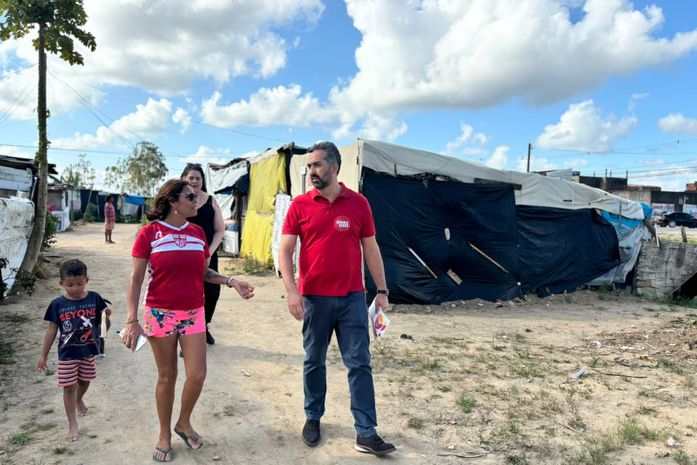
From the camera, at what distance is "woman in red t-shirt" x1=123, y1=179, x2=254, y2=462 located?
283 cm

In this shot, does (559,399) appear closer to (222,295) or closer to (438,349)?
(438,349)

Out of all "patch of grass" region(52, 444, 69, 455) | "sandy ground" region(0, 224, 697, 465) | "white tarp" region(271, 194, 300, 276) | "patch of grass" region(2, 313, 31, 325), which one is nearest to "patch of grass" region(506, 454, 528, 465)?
"sandy ground" region(0, 224, 697, 465)

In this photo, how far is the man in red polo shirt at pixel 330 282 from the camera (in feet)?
10.2

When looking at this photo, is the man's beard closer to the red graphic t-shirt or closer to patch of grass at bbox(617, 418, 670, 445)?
the red graphic t-shirt

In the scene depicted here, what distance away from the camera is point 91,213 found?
107 ft

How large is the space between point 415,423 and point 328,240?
167 cm

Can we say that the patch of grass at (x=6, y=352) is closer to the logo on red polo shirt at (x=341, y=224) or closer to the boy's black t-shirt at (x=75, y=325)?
the boy's black t-shirt at (x=75, y=325)

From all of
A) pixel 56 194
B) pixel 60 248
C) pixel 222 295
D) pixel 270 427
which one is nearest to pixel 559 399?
pixel 270 427

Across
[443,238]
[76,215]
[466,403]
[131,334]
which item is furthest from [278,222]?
[76,215]

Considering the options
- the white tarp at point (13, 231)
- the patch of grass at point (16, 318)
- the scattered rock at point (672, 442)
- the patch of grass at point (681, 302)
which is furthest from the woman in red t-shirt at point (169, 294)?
the patch of grass at point (681, 302)

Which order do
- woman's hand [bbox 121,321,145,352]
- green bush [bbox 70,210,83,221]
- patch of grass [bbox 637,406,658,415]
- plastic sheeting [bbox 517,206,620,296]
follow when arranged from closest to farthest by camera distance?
1. woman's hand [bbox 121,321,145,352]
2. patch of grass [bbox 637,406,658,415]
3. plastic sheeting [bbox 517,206,620,296]
4. green bush [bbox 70,210,83,221]

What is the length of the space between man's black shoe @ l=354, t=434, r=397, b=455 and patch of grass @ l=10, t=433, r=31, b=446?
88.0 inches

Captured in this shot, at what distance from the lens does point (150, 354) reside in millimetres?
5113

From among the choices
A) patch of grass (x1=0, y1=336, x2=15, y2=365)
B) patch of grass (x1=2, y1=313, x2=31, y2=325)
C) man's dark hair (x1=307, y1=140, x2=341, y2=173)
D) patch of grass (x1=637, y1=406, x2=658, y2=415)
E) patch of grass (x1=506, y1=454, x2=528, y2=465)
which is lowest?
patch of grass (x1=506, y1=454, x2=528, y2=465)
